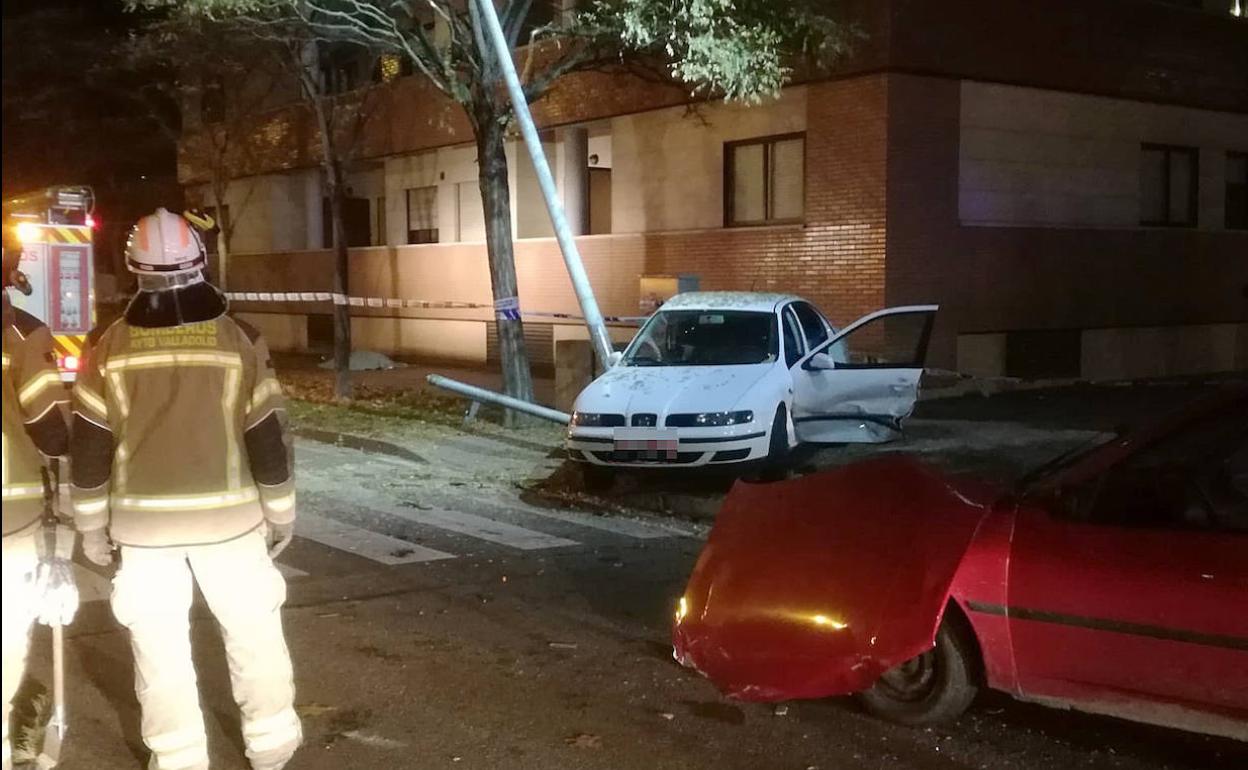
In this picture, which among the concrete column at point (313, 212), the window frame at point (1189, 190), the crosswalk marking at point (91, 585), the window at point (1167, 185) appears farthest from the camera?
the concrete column at point (313, 212)

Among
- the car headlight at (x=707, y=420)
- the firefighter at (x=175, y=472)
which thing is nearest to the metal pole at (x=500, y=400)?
the car headlight at (x=707, y=420)

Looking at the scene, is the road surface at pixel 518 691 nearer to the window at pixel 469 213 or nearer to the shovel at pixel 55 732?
the shovel at pixel 55 732

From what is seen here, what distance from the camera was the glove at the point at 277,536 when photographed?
14.8ft

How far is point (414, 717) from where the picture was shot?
5605mm

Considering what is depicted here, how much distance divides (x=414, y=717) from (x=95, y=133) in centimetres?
3098

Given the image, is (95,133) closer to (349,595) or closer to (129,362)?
(349,595)

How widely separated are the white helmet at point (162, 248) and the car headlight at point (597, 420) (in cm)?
653

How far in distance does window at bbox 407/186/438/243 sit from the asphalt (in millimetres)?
17413

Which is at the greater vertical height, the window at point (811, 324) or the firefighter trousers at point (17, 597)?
the window at point (811, 324)

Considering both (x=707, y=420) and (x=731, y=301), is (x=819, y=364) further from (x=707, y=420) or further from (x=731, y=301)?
(x=707, y=420)

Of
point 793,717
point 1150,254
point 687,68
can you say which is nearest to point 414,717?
point 793,717

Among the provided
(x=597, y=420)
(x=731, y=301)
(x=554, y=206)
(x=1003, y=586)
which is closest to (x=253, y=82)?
(x=554, y=206)

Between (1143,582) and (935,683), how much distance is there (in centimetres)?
99

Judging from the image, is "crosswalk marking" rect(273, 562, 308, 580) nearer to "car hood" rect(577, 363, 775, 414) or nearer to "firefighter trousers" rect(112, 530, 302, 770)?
"car hood" rect(577, 363, 775, 414)
